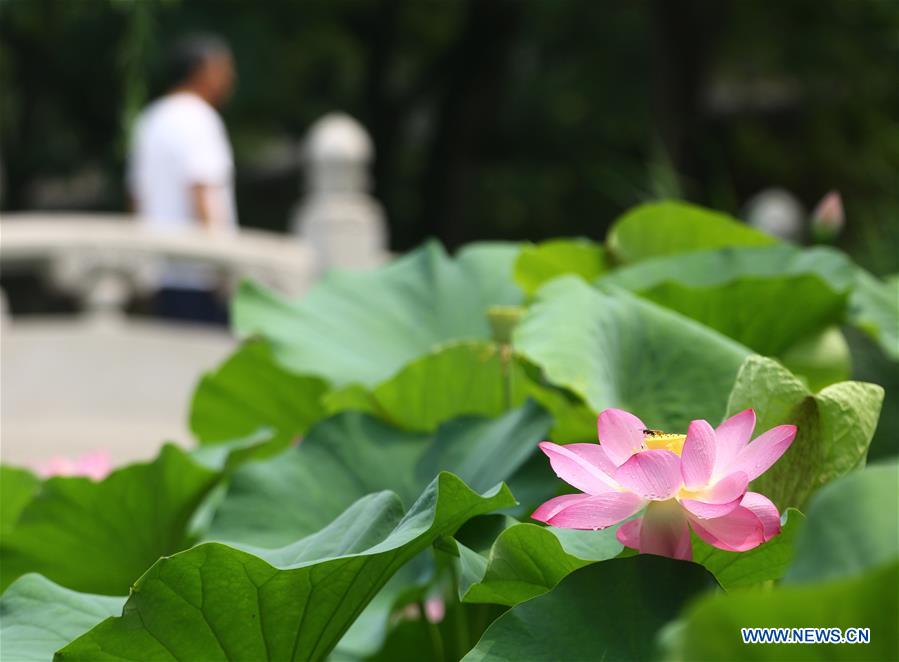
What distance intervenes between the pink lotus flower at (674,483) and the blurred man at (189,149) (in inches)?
103

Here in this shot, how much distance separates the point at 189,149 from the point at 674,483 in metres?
2.76

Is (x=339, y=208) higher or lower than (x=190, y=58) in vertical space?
lower

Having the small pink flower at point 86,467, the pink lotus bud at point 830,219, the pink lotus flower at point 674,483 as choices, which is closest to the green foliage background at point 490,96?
the pink lotus bud at point 830,219

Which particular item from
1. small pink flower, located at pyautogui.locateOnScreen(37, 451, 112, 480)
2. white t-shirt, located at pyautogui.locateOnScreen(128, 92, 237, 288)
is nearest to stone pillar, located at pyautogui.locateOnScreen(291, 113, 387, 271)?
white t-shirt, located at pyautogui.locateOnScreen(128, 92, 237, 288)

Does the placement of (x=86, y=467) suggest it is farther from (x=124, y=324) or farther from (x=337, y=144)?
(x=337, y=144)

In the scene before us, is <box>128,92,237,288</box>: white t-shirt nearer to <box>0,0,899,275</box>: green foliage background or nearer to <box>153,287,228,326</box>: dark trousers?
<box>153,287,228,326</box>: dark trousers

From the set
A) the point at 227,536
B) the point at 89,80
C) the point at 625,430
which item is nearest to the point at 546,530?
the point at 625,430

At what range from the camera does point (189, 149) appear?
10.1 feet

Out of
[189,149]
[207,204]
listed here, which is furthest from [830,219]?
[207,204]

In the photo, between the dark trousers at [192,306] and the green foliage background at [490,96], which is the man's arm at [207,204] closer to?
the dark trousers at [192,306]

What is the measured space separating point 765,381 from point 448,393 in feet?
1.30

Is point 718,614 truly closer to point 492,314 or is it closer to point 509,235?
point 492,314

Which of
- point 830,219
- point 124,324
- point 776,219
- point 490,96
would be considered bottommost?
point 124,324

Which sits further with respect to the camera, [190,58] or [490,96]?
[490,96]
